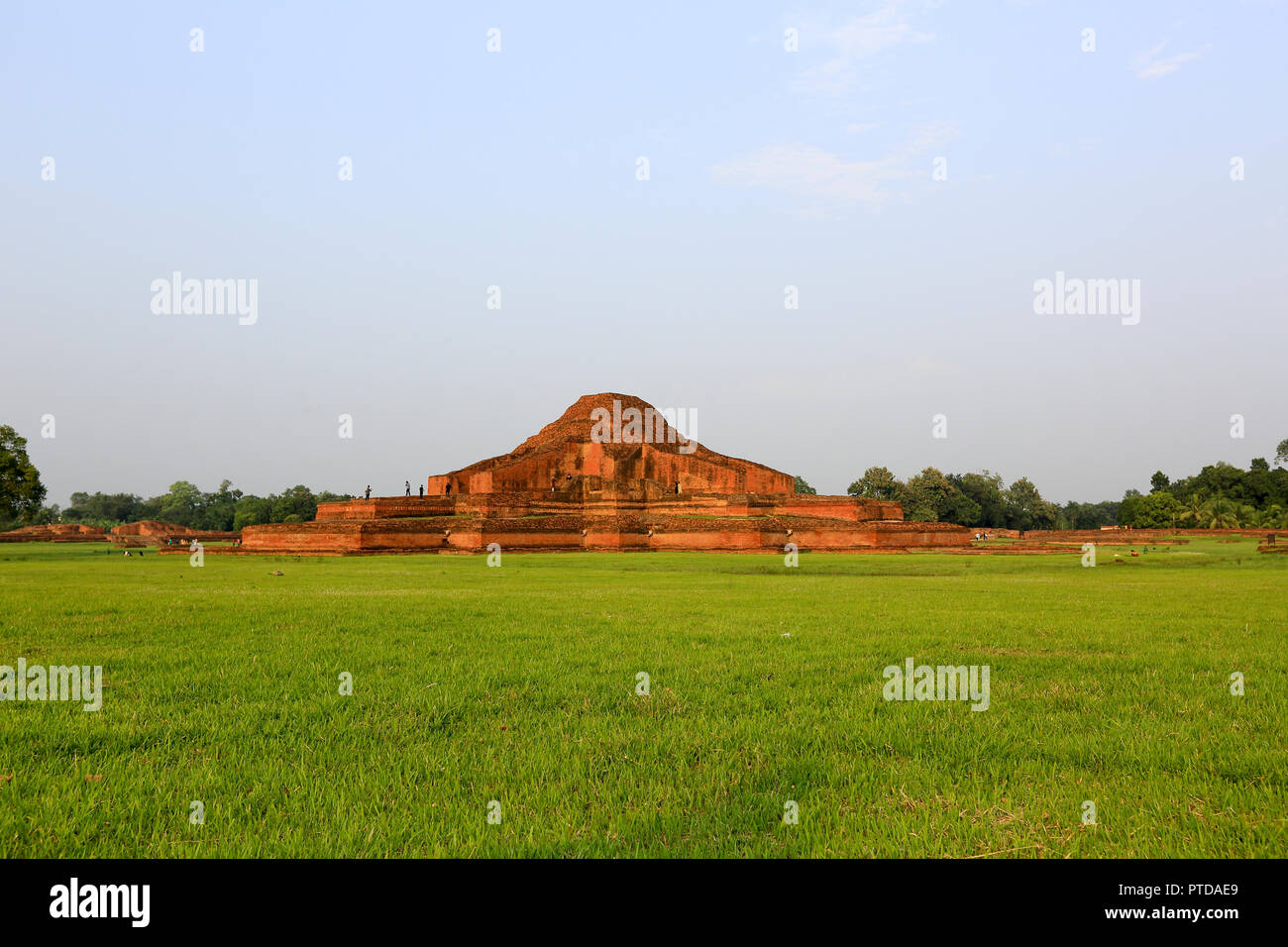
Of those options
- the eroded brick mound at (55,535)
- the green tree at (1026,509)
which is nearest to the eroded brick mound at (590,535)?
the eroded brick mound at (55,535)

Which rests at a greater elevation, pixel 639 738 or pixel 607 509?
pixel 607 509

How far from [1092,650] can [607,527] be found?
20412 millimetres

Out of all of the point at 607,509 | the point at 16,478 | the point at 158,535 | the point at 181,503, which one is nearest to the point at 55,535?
the point at 158,535

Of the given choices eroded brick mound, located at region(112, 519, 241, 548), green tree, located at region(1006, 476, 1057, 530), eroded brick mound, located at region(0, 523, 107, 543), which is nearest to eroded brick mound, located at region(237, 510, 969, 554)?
eroded brick mound, located at region(112, 519, 241, 548)

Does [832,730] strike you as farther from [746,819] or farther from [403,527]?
[403,527]

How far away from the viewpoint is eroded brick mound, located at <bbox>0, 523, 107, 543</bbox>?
128 ft

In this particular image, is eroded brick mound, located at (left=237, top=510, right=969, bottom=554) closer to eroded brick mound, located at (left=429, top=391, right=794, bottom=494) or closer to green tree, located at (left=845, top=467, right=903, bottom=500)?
eroded brick mound, located at (left=429, top=391, right=794, bottom=494)

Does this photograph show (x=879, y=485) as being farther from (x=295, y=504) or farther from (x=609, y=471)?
(x=295, y=504)

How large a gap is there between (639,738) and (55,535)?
160 feet

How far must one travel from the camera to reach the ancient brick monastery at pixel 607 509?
2459 cm

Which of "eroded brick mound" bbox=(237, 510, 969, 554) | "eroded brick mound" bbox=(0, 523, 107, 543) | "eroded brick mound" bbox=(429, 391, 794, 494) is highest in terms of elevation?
"eroded brick mound" bbox=(429, 391, 794, 494)

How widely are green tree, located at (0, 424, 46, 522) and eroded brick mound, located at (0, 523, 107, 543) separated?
1140cm

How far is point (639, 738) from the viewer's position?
3.39m
